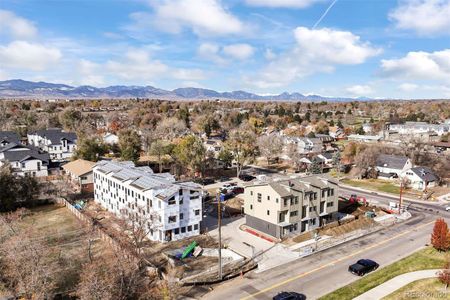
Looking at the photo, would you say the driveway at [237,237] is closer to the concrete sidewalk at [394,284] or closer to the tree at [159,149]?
the concrete sidewalk at [394,284]

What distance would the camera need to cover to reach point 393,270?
3609 cm

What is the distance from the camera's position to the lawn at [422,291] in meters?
31.0

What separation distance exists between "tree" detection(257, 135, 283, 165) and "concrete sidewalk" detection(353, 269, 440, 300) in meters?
61.3

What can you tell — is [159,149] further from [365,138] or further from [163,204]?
[365,138]

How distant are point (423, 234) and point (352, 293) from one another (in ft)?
69.6

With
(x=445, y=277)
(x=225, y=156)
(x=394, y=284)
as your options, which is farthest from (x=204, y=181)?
(x=445, y=277)

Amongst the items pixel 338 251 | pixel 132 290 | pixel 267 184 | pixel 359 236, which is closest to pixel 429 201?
pixel 359 236

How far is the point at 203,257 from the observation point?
128 ft

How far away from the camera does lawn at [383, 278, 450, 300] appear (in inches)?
1222

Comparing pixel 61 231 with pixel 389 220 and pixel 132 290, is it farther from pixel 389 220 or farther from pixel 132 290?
pixel 389 220

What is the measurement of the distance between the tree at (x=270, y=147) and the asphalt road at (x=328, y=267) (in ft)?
156

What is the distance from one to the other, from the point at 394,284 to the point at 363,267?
3.12 meters

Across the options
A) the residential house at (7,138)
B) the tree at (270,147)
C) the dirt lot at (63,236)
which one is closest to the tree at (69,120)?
the residential house at (7,138)

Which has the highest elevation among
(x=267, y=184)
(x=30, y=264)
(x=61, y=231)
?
(x=267, y=184)
